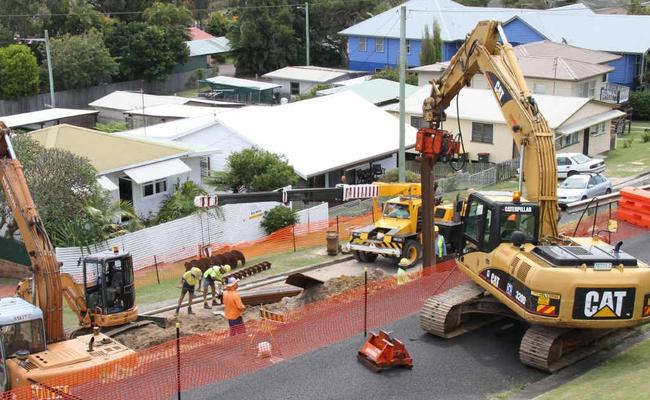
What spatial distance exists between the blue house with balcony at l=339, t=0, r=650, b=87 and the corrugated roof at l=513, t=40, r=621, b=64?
9.77ft

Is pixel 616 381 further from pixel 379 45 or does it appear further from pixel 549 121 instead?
pixel 379 45

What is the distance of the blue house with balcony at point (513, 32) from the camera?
58.6 metres

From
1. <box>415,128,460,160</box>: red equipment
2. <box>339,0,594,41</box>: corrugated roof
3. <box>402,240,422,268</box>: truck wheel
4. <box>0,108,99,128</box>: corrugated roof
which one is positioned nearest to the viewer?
<box>415,128,460,160</box>: red equipment

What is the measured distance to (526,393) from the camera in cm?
1497

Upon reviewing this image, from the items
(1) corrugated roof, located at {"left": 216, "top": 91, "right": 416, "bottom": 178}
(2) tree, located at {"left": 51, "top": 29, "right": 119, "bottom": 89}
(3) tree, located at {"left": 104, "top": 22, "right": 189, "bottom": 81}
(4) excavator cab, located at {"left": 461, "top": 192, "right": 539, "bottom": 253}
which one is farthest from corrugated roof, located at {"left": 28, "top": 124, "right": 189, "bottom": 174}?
(3) tree, located at {"left": 104, "top": 22, "right": 189, "bottom": 81}

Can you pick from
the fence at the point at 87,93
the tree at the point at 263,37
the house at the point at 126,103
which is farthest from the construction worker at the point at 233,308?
the tree at the point at 263,37

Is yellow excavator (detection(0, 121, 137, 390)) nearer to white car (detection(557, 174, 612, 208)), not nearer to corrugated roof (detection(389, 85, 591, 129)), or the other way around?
white car (detection(557, 174, 612, 208))

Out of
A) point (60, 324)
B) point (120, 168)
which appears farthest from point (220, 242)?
point (60, 324)

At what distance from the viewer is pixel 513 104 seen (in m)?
18.5

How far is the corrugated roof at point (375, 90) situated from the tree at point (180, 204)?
2256 centimetres

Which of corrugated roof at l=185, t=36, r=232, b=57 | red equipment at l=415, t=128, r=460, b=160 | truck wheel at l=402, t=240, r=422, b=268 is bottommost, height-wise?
truck wheel at l=402, t=240, r=422, b=268

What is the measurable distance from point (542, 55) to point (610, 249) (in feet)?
128

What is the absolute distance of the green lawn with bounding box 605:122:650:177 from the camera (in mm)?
40625

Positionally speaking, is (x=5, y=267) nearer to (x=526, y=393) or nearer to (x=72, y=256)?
(x=72, y=256)
